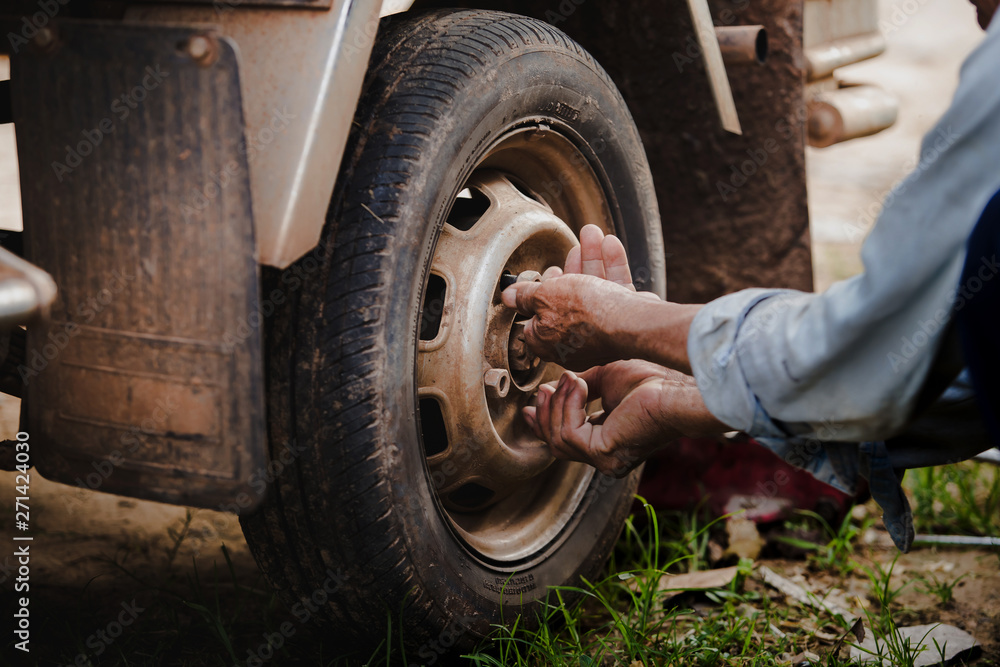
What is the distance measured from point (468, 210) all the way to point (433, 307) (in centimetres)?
27

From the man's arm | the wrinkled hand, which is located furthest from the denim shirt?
the wrinkled hand

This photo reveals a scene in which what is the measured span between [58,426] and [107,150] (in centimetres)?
38

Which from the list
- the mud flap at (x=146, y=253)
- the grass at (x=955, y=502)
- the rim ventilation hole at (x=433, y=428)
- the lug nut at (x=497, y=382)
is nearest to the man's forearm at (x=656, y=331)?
the lug nut at (x=497, y=382)

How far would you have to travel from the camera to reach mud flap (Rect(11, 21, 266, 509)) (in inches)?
40.9

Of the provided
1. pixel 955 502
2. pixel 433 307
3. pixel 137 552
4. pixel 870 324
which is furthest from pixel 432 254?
pixel 955 502

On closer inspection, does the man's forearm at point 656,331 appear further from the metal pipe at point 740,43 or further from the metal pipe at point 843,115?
the metal pipe at point 843,115

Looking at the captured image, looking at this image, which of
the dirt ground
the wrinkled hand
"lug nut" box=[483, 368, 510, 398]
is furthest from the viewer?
the dirt ground

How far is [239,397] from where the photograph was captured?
106 centimetres

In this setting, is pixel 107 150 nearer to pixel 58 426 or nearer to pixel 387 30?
pixel 58 426

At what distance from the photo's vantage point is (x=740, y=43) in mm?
1985

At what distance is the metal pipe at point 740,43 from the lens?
198cm

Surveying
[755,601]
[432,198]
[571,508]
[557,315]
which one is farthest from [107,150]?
[755,601]

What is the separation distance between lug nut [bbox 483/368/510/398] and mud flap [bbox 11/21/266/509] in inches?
21.2

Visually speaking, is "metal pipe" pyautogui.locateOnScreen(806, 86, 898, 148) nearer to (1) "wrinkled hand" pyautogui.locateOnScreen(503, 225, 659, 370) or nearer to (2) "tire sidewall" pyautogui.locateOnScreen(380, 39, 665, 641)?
(2) "tire sidewall" pyautogui.locateOnScreen(380, 39, 665, 641)
